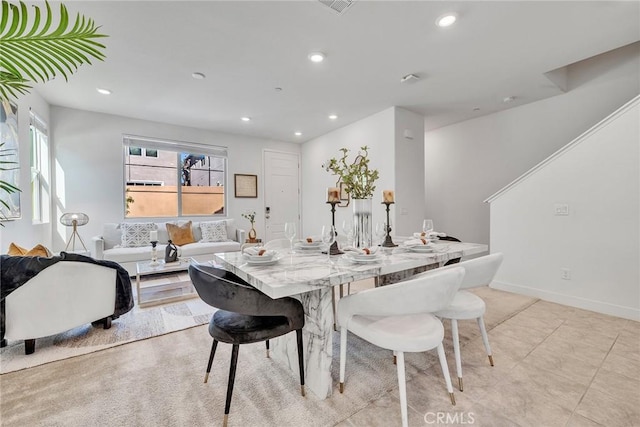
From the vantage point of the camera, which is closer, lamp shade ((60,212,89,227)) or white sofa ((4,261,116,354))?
white sofa ((4,261,116,354))

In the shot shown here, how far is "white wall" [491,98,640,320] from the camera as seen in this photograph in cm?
264

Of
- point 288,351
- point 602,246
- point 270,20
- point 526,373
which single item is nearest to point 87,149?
point 270,20

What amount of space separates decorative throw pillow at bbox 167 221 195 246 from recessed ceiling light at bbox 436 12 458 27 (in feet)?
14.6

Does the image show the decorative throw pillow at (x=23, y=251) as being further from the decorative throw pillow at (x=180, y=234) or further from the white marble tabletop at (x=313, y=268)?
the decorative throw pillow at (x=180, y=234)

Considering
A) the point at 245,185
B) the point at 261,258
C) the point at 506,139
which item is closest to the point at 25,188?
the point at 245,185

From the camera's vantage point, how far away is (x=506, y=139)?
4.37 m

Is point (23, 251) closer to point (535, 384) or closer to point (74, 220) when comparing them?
point (74, 220)

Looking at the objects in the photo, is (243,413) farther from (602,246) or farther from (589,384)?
(602,246)

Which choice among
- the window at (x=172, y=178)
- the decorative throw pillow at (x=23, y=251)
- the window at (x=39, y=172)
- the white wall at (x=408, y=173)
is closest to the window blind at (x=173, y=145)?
the window at (x=172, y=178)

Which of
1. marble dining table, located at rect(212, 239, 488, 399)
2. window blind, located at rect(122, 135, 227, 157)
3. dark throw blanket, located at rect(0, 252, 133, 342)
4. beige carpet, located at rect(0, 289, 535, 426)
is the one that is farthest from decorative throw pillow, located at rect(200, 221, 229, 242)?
marble dining table, located at rect(212, 239, 488, 399)

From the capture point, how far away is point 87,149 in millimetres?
4328

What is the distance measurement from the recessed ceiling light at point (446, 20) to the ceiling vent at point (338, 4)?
76 cm

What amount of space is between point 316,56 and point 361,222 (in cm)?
179

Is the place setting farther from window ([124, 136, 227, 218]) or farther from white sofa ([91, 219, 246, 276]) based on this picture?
window ([124, 136, 227, 218])
